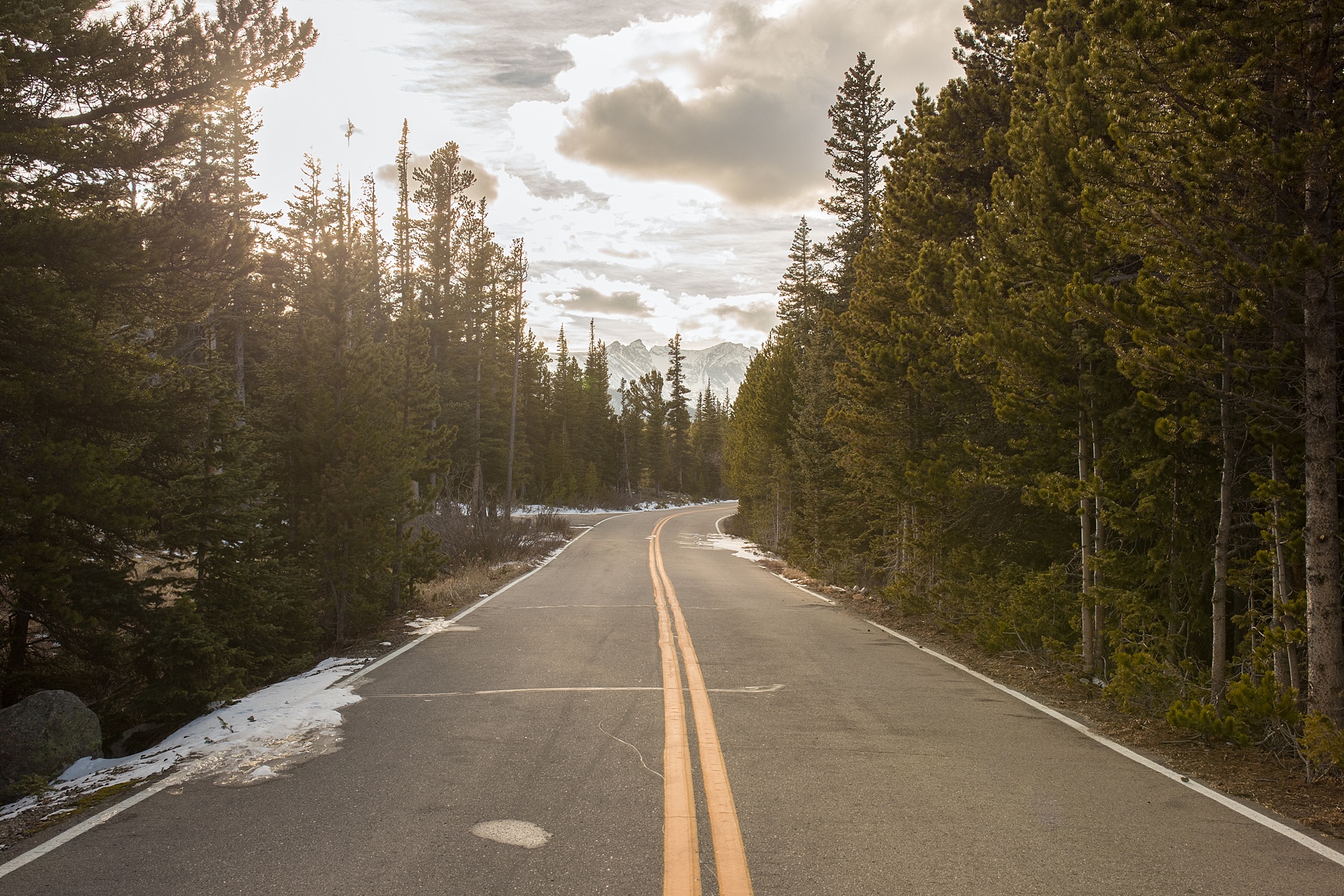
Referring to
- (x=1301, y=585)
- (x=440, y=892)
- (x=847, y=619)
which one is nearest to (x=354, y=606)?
(x=847, y=619)

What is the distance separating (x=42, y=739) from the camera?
5.97 metres

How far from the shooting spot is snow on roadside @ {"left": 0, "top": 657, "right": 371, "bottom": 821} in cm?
520

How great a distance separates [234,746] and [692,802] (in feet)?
11.9

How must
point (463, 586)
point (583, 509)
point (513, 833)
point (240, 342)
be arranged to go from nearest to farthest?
point (513, 833) < point (463, 586) < point (240, 342) < point (583, 509)

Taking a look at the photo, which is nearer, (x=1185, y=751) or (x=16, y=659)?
(x=1185, y=751)

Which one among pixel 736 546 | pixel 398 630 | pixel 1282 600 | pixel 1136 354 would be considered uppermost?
pixel 1136 354

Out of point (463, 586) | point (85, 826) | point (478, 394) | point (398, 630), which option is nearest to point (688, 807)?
point (85, 826)

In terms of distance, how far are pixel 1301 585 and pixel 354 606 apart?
1116 centimetres

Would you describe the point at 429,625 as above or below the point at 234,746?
below

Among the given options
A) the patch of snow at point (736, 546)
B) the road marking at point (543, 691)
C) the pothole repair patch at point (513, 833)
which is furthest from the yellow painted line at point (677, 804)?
the patch of snow at point (736, 546)

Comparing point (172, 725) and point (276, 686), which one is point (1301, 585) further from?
point (172, 725)

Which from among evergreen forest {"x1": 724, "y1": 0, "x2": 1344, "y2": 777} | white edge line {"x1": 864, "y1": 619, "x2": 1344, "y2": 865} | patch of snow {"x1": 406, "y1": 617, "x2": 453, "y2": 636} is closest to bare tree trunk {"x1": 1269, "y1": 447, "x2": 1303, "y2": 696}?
evergreen forest {"x1": 724, "y1": 0, "x2": 1344, "y2": 777}

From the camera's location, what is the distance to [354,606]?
11.5 metres

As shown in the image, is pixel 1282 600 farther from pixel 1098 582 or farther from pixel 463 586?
pixel 463 586
